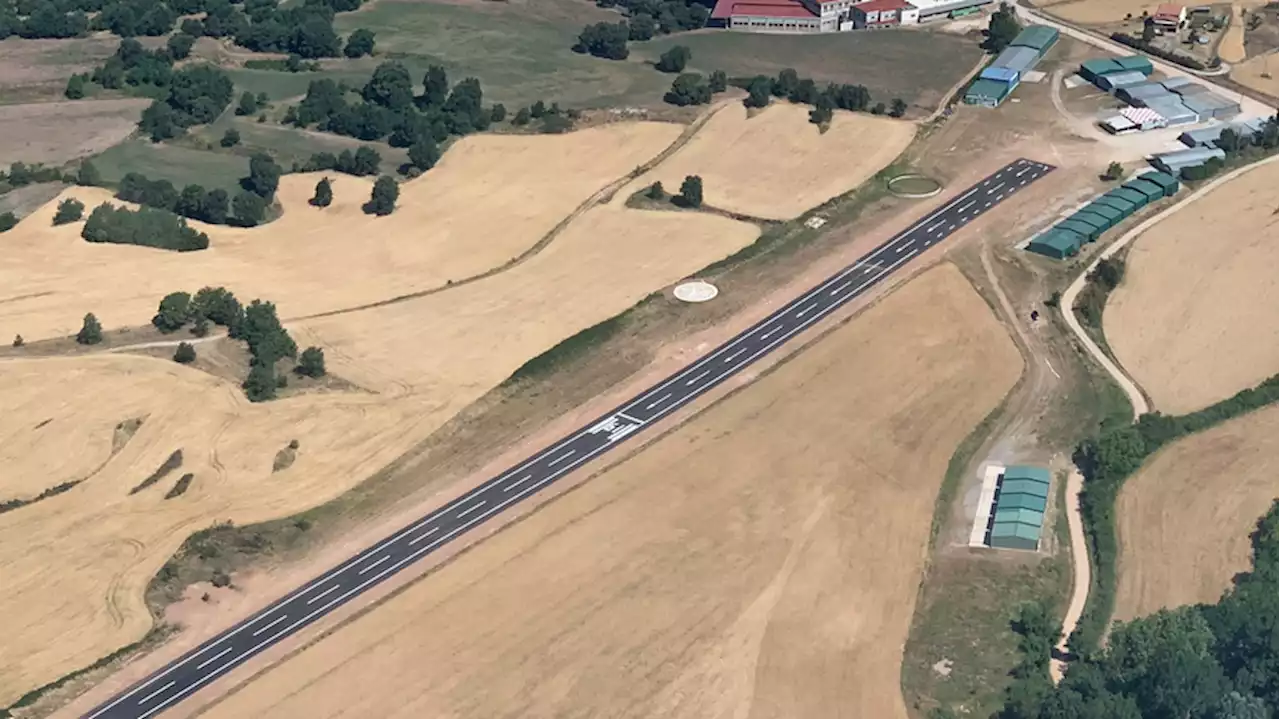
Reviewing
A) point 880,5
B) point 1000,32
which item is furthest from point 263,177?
point 1000,32

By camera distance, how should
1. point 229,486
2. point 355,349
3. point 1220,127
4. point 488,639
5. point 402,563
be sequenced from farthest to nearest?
point 1220,127, point 355,349, point 229,486, point 402,563, point 488,639

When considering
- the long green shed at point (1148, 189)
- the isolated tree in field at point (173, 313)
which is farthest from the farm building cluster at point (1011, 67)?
the isolated tree in field at point (173, 313)

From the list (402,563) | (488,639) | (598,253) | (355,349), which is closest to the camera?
(488,639)

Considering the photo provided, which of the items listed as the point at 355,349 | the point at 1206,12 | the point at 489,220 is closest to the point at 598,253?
the point at 489,220

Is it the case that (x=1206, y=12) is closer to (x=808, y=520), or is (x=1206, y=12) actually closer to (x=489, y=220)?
(x=489, y=220)

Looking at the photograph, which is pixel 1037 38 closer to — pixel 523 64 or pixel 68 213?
pixel 523 64

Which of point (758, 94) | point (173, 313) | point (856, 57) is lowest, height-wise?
point (856, 57)

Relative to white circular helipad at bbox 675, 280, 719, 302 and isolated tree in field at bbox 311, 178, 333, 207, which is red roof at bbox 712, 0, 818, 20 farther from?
white circular helipad at bbox 675, 280, 719, 302
